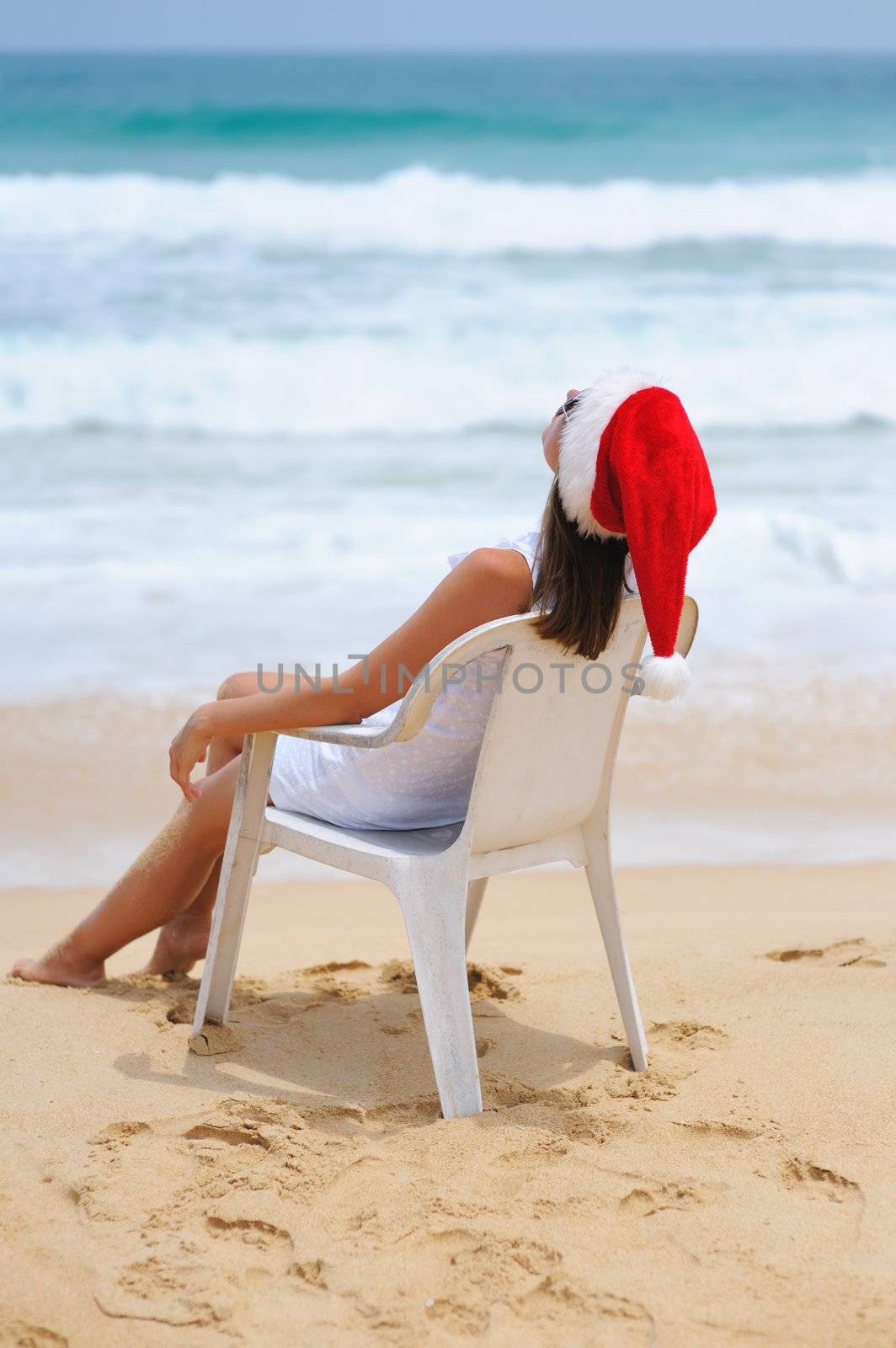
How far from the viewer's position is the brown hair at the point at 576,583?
7.26 ft

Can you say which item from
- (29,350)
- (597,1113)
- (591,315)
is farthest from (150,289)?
(597,1113)

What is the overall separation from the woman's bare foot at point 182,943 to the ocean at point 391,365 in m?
2.25

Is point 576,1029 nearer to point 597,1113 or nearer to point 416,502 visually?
A: point 597,1113

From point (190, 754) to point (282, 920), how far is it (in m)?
1.26

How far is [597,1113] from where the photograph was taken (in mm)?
2355

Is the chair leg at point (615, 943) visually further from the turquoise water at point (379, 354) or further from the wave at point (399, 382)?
the wave at point (399, 382)

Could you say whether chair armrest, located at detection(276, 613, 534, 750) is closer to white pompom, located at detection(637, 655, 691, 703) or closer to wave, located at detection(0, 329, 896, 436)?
white pompom, located at detection(637, 655, 691, 703)

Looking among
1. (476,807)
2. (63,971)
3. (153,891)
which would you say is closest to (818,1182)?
(476,807)

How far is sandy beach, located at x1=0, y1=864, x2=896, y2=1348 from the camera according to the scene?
1.79 m

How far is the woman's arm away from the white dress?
3.8 inches

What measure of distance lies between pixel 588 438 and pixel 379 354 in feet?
31.8

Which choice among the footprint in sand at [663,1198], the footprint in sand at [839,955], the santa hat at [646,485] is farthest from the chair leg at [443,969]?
the footprint in sand at [839,955]

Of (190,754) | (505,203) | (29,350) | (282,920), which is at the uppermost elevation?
(505,203)

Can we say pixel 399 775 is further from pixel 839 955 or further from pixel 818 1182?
pixel 839 955
